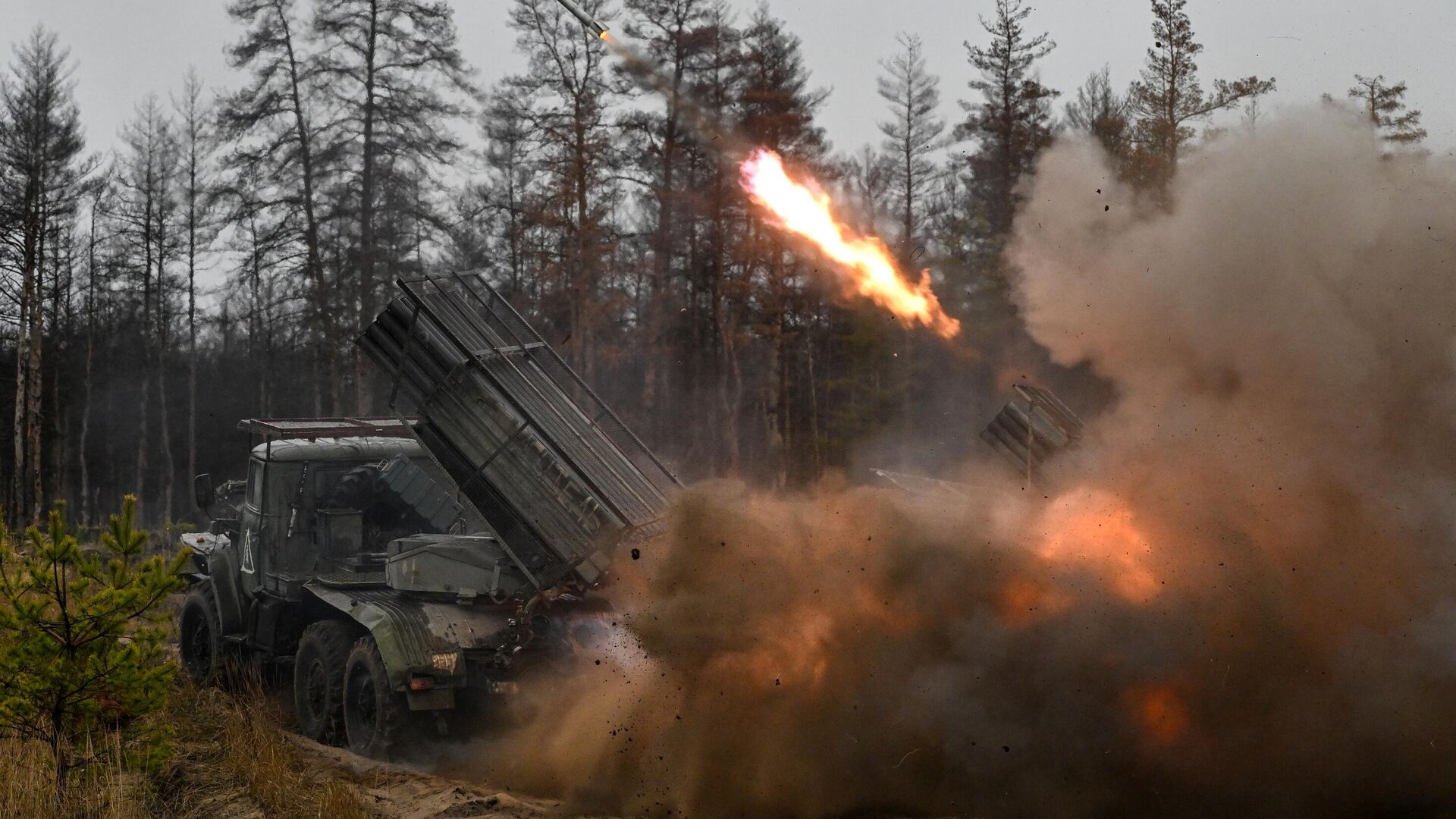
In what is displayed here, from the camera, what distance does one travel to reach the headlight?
9.73 meters

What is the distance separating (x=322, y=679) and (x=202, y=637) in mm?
3610

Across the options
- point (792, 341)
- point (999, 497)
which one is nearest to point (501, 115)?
point (792, 341)

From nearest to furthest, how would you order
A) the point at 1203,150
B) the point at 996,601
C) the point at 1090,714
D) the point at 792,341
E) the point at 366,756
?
the point at 1090,714, the point at 996,601, the point at 366,756, the point at 1203,150, the point at 792,341

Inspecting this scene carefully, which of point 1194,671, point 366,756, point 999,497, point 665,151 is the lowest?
point 366,756

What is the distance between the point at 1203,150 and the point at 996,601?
16.2 ft

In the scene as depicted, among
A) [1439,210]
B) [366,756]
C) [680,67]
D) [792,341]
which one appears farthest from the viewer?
[792,341]

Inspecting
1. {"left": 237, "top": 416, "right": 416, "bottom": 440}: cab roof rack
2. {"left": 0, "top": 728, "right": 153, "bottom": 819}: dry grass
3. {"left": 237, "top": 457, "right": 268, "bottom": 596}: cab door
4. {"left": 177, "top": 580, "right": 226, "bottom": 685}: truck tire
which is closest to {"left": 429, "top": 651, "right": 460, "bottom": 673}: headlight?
{"left": 0, "top": 728, "right": 153, "bottom": 819}: dry grass

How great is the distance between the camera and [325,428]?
1260 centimetres

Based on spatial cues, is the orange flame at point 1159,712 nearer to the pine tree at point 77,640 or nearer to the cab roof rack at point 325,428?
the pine tree at point 77,640

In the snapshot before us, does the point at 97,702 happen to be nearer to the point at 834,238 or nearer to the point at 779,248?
the point at 834,238

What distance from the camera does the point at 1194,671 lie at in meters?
7.97

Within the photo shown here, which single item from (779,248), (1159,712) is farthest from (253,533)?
(779,248)

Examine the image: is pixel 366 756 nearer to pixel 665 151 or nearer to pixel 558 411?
pixel 558 411

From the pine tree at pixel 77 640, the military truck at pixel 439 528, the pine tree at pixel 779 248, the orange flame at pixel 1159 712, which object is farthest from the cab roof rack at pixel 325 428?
the pine tree at pixel 779 248
